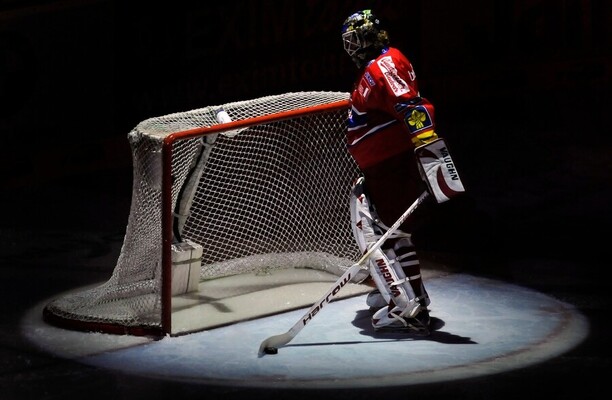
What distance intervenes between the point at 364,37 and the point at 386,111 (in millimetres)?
369

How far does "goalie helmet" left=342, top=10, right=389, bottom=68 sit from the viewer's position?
6.48m

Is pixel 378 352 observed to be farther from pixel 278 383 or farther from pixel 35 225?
pixel 35 225

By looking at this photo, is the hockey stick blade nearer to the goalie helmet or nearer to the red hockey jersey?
the red hockey jersey

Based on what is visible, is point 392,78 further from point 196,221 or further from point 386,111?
point 196,221

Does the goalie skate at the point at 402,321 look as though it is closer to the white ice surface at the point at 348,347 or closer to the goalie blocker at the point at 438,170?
the white ice surface at the point at 348,347

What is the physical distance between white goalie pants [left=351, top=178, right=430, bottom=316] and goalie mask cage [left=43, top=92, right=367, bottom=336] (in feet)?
2.26

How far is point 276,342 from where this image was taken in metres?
6.23

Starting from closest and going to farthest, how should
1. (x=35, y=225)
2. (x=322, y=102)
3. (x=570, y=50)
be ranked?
(x=322, y=102) < (x=35, y=225) < (x=570, y=50)

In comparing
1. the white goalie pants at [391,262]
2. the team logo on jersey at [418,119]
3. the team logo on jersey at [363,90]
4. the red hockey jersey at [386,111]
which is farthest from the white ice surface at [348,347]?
the team logo on jersey at [363,90]

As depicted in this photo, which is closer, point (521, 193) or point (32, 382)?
point (32, 382)

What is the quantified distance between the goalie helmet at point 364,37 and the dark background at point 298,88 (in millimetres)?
2100

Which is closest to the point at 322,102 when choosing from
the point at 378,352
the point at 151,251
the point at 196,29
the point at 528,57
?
the point at 151,251

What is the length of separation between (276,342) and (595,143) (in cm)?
483

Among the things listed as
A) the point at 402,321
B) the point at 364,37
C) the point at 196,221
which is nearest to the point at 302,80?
the point at 196,221
